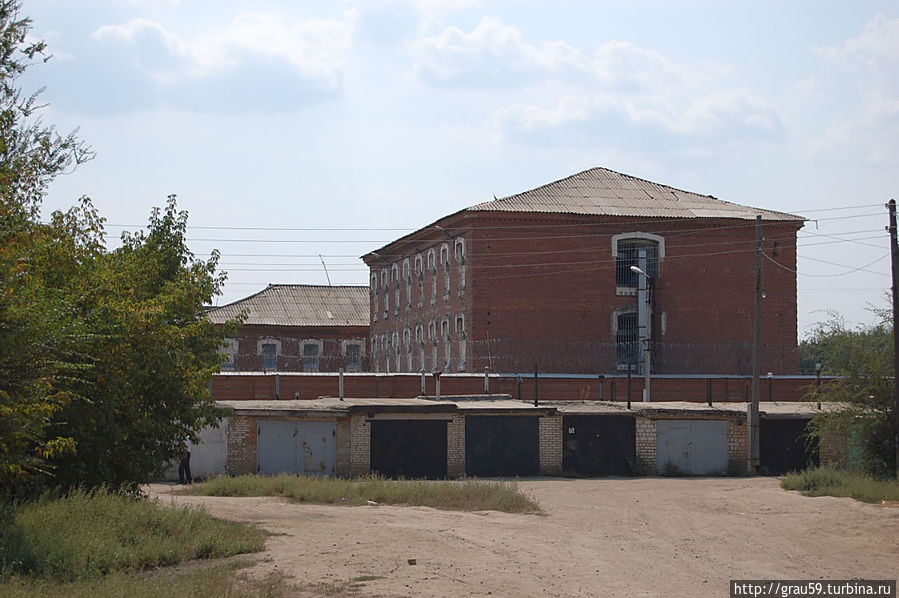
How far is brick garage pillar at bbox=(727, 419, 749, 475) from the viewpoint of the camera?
102ft

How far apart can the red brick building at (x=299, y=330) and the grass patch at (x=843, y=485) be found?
3575 centimetres

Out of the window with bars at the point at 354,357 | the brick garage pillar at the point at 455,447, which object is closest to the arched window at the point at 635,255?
the brick garage pillar at the point at 455,447

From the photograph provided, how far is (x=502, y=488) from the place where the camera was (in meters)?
22.3

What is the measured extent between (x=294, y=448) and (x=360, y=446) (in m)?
1.82

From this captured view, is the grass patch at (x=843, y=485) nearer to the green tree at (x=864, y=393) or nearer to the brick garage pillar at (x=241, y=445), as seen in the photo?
the green tree at (x=864, y=393)

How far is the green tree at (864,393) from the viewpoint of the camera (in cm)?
2619

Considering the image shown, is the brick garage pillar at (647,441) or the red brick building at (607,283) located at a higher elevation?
the red brick building at (607,283)

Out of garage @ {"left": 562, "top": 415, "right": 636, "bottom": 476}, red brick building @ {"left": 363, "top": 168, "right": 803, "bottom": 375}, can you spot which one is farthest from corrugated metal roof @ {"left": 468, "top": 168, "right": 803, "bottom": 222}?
garage @ {"left": 562, "top": 415, "right": 636, "bottom": 476}

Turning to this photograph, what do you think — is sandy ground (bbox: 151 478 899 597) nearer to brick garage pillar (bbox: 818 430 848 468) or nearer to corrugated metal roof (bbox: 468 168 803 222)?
brick garage pillar (bbox: 818 430 848 468)

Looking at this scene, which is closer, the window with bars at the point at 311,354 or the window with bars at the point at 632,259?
the window with bars at the point at 632,259

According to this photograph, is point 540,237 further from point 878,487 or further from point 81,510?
point 81,510

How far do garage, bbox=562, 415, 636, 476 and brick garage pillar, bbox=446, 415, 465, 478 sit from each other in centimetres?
314

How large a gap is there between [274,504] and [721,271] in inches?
1128

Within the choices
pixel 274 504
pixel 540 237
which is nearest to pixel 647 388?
pixel 540 237
